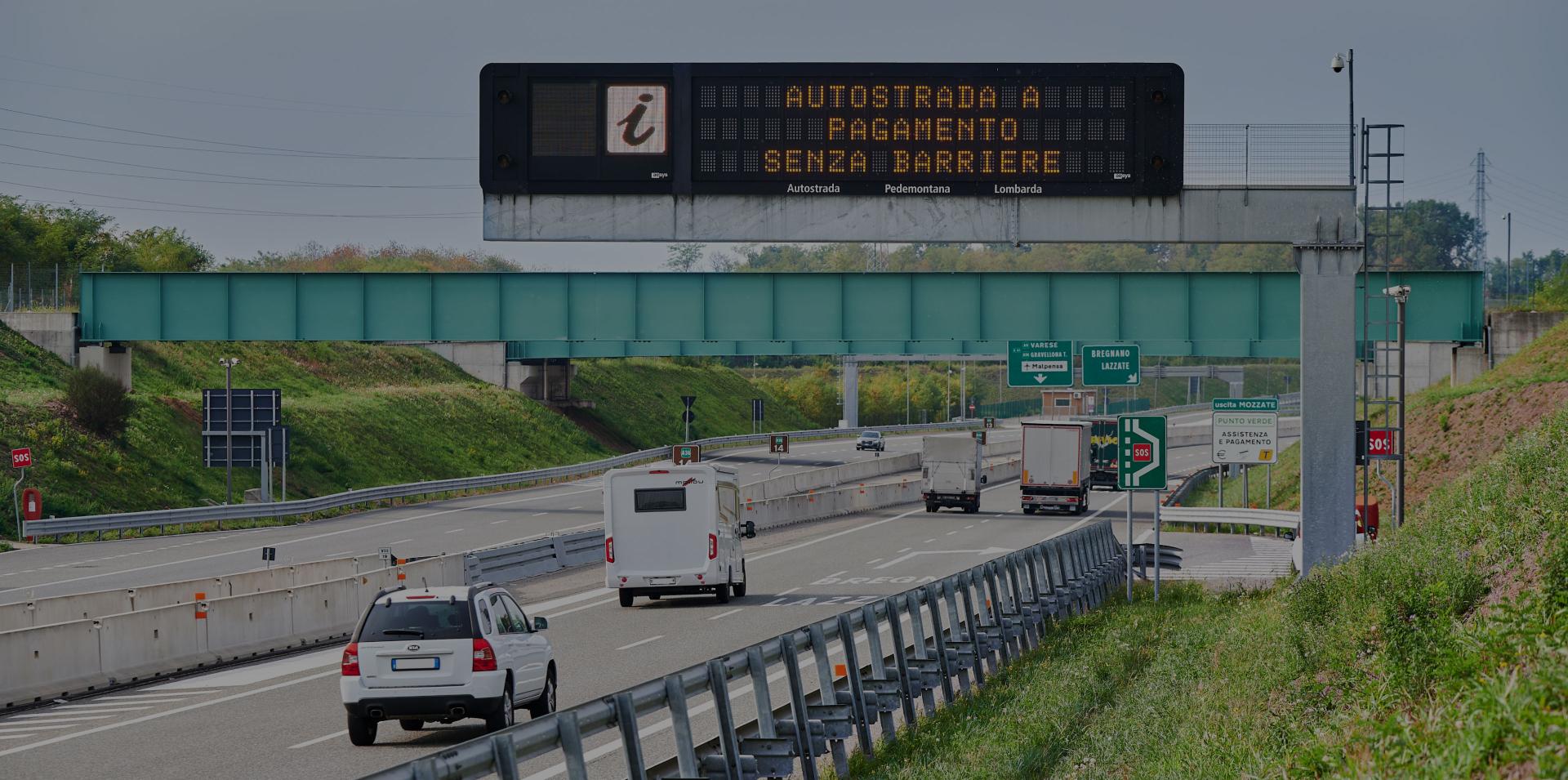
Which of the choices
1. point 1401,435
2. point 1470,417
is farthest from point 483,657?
point 1470,417

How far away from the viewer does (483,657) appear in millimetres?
16031

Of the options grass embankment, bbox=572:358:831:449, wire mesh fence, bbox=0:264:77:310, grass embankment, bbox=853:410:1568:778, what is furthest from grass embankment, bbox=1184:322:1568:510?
wire mesh fence, bbox=0:264:77:310

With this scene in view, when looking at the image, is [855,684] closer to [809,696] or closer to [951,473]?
[809,696]

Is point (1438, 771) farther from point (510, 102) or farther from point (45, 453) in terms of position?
→ point (45, 453)

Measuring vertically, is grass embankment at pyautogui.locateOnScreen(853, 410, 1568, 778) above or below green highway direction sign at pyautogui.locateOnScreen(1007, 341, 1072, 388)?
below

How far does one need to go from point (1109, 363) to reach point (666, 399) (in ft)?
242

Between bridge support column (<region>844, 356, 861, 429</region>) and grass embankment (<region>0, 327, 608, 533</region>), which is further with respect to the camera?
bridge support column (<region>844, 356, 861, 429</region>)

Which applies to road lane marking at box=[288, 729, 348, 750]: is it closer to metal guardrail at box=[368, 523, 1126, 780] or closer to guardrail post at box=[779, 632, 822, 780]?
metal guardrail at box=[368, 523, 1126, 780]

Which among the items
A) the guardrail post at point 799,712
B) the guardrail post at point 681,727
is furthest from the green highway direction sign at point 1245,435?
the guardrail post at point 681,727

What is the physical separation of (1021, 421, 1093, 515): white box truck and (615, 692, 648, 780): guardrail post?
5201 cm

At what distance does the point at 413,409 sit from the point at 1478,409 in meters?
53.1

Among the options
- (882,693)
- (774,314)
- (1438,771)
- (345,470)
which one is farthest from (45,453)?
(1438,771)

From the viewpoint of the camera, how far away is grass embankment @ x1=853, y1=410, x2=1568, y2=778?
26.5 ft

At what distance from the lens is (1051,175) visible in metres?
29.6
